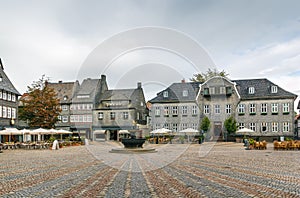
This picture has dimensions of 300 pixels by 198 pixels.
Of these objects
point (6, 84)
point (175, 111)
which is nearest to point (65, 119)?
point (6, 84)

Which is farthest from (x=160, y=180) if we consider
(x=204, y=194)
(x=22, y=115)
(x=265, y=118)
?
(x=22, y=115)

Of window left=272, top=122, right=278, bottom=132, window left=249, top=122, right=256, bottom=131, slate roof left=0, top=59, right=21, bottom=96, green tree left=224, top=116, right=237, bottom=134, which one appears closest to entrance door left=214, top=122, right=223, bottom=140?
green tree left=224, top=116, right=237, bottom=134

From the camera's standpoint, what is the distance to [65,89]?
211ft

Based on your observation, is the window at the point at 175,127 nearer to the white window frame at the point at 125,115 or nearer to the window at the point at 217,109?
the window at the point at 217,109

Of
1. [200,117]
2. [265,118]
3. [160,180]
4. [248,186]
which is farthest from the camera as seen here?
[200,117]

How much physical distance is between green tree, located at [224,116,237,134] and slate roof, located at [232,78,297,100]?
446 cm

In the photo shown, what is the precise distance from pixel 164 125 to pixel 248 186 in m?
41.1

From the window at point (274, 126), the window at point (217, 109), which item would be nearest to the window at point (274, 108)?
the window at point (274, 126)

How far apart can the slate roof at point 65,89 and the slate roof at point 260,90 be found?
102 feet

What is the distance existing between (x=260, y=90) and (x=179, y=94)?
12429mm

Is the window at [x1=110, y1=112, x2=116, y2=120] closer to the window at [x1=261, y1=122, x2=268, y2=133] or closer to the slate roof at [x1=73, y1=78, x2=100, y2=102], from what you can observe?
the slate roof at [x1=73, y1=78, x2=100, y2=102]

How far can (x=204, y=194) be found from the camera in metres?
9.33

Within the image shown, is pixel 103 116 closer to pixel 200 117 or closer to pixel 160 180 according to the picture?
pixel 200 117

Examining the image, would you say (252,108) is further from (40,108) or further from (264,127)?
(40,108)
